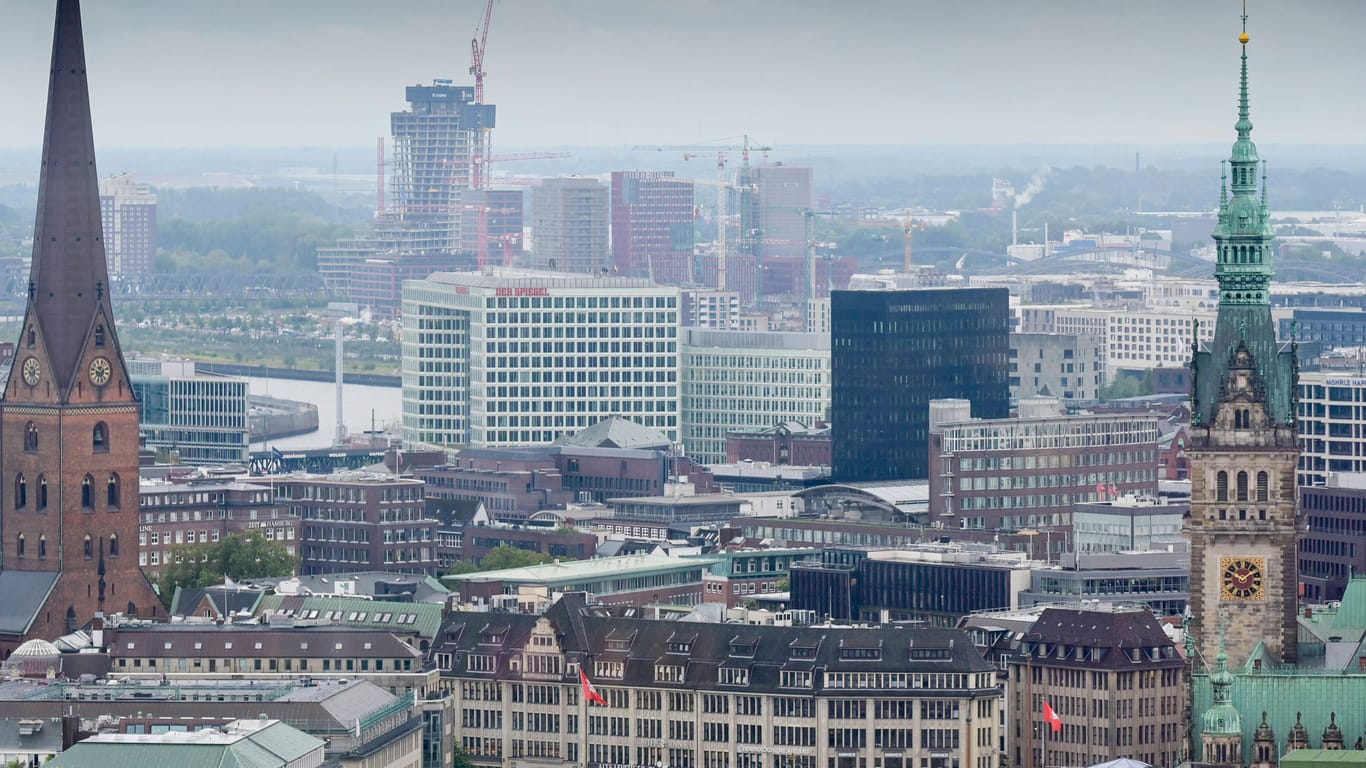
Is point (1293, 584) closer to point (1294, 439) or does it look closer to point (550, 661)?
point (1294, 439)

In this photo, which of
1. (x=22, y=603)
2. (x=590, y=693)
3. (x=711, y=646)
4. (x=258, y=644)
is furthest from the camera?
(x=22, y=603)

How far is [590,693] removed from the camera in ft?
589

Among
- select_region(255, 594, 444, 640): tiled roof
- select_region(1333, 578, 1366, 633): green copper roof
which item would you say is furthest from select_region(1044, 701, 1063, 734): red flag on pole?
select_region(255, 594, 444, 640): tiled roof

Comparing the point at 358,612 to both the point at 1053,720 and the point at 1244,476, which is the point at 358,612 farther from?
the point at 1244,476

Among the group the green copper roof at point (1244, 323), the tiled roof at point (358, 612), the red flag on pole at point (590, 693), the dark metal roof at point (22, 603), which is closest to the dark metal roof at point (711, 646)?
the red flag on pole at point (590, 693)

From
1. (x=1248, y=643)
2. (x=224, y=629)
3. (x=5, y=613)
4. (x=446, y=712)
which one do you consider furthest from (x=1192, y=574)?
(x=5, y=613)

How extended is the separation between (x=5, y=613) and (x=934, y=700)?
42679 millimetres

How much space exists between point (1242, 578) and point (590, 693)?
31640 mm

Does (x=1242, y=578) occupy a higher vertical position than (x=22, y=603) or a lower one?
higher

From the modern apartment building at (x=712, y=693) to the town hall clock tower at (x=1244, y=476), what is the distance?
19674mm

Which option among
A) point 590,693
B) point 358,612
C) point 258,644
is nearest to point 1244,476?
point 590,693

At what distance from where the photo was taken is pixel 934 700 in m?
174

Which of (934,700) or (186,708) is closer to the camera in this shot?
(186,708)

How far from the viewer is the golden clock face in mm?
155750
